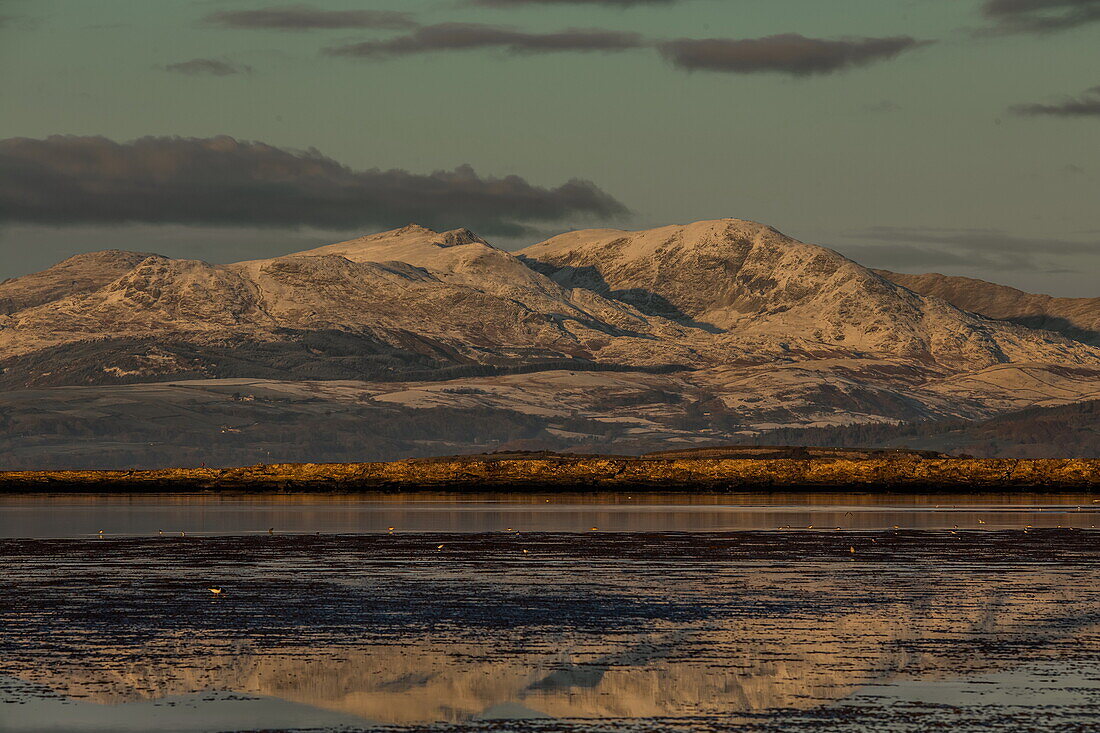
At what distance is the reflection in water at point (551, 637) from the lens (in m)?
24.0

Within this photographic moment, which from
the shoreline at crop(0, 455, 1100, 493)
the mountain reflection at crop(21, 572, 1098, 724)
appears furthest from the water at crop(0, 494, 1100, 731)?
the shoreline at crop(0, 455, 1100, 493)

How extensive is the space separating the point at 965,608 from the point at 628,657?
10.7 m

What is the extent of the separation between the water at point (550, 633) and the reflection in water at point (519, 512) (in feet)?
34.0

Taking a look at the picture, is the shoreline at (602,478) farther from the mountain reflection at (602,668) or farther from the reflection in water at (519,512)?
the mountain reflection at (602,668)

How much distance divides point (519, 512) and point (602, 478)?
58.8m

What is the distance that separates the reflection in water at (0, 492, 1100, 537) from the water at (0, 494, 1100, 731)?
34.0 feet

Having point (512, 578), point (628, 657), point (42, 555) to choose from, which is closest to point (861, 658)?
point (628, 657)

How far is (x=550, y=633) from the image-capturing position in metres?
31.8

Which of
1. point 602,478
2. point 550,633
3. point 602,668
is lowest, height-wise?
point 602,478

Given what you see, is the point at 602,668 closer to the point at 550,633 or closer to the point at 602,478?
the point at 550,633

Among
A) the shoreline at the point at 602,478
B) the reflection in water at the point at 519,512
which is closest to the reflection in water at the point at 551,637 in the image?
the reflection in water at the point at 519,512

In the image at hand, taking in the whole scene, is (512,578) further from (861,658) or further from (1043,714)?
(1043,714)

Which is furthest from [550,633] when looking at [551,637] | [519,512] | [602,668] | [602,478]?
A: [602,478]

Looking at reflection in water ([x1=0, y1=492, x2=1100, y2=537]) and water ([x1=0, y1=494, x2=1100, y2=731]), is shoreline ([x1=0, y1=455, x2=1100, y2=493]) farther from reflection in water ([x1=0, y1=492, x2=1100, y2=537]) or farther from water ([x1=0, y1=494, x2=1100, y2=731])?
water ([x1=0, y1=494, x2=1100, y2=731])
